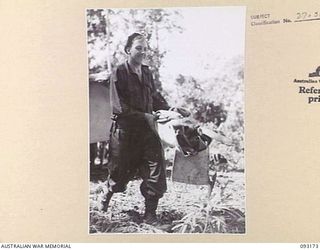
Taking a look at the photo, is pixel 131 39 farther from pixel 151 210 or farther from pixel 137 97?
pixel 151 210

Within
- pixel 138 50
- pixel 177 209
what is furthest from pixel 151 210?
pixel 138 50

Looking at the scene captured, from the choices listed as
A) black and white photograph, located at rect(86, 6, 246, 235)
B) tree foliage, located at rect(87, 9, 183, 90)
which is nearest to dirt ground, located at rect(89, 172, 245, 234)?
black and white photograph, located at rect(86, 6, 246, 235)

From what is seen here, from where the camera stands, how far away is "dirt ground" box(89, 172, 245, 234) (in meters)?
0.50

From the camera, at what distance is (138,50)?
1.62ft

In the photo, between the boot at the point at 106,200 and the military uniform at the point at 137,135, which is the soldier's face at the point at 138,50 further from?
the boot at the point at 106,200

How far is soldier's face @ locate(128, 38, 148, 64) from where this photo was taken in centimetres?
49

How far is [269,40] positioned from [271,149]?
0.11 meters

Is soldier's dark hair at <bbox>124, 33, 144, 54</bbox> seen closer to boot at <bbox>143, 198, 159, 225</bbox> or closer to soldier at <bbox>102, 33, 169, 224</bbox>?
soldier at <bbox>102, 33, 169, 224</bbox>

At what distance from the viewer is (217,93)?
1.62ft

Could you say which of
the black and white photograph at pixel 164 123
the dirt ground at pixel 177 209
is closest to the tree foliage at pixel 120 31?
the black and white photograph at pixel 164 123

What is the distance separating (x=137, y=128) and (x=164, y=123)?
0.09 ft

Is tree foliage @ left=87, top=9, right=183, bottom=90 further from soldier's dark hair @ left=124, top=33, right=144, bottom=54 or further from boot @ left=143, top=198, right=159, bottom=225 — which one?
boot @ left=143, top=198, right=159, bottom=225

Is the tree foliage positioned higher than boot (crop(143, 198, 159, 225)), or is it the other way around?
the tree foliage

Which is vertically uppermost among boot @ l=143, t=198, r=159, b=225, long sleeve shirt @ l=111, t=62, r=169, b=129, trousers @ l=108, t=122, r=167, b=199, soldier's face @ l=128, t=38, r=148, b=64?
soldier's face @ l=128, t=38, r=148, b=64
